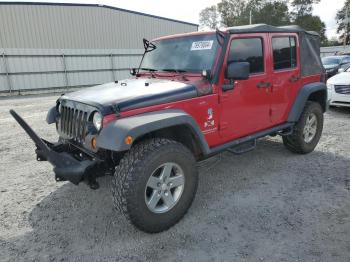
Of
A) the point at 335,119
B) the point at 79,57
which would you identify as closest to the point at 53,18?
the point at 79,57

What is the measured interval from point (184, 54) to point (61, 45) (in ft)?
61.2

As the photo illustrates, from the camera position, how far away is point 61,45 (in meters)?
20.4

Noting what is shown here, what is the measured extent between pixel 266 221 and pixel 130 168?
160 centimetres

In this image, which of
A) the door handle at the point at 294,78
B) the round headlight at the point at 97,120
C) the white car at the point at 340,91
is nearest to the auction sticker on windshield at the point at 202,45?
the round headlight at the point at 97,120

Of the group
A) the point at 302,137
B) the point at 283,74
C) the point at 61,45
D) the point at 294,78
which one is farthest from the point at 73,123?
the point at 61,45

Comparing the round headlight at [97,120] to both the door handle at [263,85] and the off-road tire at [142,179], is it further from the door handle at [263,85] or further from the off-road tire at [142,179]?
the door handle at [263,85]

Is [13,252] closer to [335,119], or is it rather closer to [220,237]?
[220,237]

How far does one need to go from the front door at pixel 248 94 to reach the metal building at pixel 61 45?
1594cm

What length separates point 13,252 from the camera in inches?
116

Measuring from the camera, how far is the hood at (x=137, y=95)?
3.07m

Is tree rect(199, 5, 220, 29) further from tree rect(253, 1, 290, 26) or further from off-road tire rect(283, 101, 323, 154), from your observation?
off-road tire rect(283, 101, 323, 154)

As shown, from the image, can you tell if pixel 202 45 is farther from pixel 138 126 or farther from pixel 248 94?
pixel 138 126

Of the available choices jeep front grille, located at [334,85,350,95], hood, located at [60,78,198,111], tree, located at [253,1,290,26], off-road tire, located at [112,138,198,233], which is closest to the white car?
jeep front grille, located at [334,85,350,95]

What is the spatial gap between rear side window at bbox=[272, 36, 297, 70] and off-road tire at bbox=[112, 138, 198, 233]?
227cm
